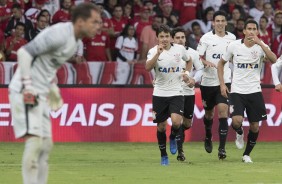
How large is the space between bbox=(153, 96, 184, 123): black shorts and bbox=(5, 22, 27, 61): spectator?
21.3ft

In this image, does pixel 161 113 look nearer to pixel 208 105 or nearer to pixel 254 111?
pixel 254 111

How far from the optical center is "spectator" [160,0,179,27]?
23.6m

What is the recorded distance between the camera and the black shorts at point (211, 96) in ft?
56.7

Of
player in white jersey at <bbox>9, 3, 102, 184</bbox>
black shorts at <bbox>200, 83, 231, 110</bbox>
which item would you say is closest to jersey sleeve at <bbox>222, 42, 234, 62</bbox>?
black shorts at <bbox>200, 83, 231, 110</bbox>

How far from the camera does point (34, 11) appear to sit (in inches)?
893

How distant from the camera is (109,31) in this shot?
22812 millimetres

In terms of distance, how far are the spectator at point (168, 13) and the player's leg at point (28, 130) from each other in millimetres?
13847

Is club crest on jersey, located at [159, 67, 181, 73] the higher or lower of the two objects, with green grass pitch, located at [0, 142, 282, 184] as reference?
higher

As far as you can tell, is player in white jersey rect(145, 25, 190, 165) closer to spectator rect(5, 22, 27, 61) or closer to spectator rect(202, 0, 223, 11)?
spectator rect(5, 22, 27, 61)

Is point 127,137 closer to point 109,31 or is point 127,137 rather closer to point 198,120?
point 198,120

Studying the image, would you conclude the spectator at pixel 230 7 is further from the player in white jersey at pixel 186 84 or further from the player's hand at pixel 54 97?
the player's hand at pixel 54 97

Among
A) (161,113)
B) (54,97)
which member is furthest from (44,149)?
(161,113)

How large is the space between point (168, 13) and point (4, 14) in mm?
4182

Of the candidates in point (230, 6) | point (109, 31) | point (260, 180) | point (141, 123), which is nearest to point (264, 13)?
point (230, 6)
